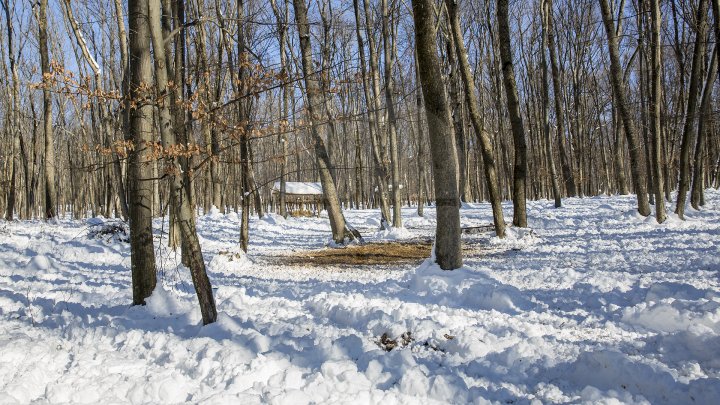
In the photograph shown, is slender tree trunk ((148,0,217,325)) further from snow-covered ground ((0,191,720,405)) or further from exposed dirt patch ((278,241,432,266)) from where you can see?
exposed dirt patch ((278,241,432,266))

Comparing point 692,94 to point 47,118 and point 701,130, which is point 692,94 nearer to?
point 701,130

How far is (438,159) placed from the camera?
6441mm

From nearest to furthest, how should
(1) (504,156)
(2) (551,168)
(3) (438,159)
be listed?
(3) (438,159) < (2) (551,168) < (1) (504,156)

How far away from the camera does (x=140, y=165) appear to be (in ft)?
17.7

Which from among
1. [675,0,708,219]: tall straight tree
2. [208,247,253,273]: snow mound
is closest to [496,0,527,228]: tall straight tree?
[675,0,708,219]: tall straight tree

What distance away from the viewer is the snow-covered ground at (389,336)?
2.97 metres

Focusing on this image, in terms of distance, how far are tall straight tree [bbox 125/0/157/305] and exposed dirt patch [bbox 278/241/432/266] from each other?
4063 mm

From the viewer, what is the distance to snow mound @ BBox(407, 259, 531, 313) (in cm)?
486

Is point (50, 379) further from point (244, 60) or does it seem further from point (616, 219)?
point (616, 219)

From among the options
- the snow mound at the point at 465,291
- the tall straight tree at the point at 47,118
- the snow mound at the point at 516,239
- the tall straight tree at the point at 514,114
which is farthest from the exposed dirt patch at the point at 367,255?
the tall straight tree at the point at 47,118

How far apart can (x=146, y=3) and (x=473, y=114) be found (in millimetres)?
7340

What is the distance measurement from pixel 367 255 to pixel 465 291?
478cm

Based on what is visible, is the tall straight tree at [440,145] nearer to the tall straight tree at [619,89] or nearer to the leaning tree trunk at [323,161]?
the leaning tree trunk at [323,161]

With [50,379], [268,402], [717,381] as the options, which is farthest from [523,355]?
[50,379]
